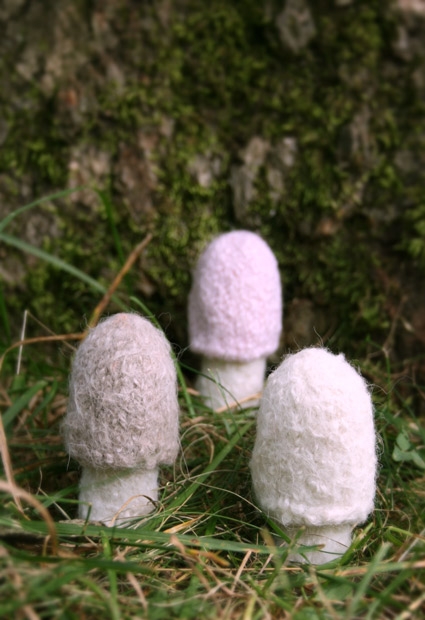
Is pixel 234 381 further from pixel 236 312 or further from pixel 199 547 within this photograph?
pixel 199 547

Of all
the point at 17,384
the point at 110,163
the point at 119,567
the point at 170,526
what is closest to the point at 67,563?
the point at 119,567

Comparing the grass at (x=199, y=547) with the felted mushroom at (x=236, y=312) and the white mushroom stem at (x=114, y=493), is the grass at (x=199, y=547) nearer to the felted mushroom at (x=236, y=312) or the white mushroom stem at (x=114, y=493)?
the white mushroom stem at (x=114, y=493)

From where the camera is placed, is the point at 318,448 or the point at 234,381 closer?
the point at 318,448

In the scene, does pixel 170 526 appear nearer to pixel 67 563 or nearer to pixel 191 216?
pixel 67 563

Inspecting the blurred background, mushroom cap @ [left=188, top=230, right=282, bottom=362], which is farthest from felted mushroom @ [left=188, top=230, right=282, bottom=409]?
the blurred background

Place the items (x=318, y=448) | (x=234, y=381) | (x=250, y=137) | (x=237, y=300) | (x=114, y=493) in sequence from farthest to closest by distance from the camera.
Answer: (x=250, y=137), (x=234, y=381), (x=237, y=300), (x=114, y=493), (x=318, y=448)

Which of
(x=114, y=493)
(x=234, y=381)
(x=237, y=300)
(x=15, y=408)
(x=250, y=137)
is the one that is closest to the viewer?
(x=114, y=493)

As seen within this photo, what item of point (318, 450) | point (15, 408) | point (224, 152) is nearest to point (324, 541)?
point (318, 450)
